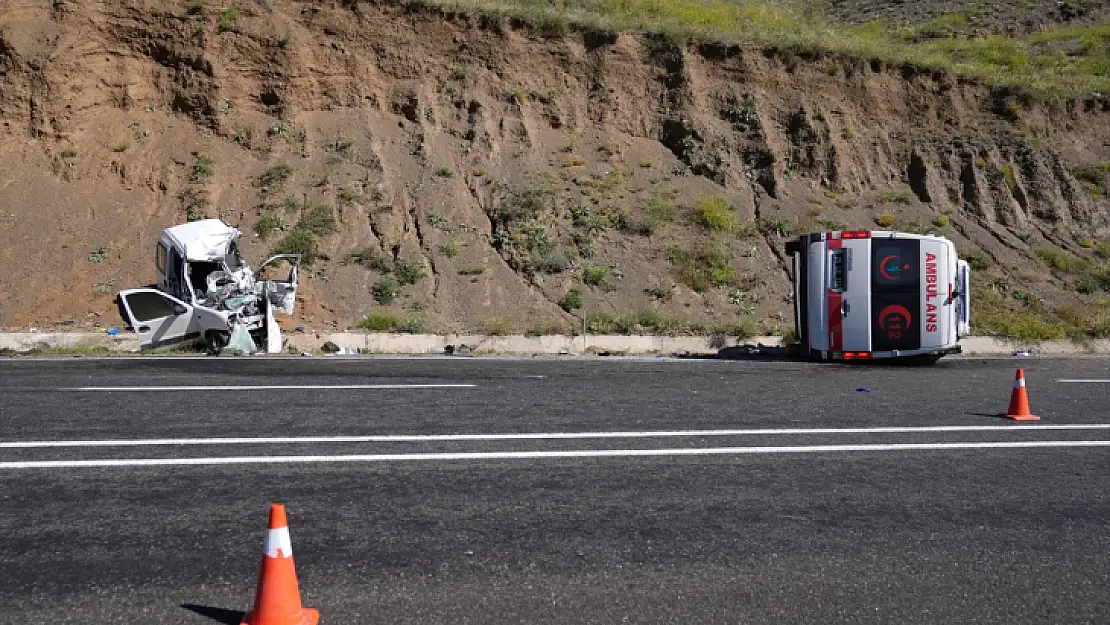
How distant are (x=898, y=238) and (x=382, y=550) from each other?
12912 millimetres

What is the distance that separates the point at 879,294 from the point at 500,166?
48.2 ft

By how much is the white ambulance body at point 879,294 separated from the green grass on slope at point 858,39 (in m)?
18.1

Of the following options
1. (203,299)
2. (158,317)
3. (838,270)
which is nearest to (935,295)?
(838,270)

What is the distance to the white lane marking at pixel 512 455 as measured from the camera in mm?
6129

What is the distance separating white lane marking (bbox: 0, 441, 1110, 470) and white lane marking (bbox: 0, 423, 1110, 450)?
0.61m

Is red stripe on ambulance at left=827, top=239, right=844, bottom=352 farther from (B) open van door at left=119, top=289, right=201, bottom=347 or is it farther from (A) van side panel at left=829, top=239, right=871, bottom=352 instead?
(B) open van door at left=119, top=289, right=201, bottom=347

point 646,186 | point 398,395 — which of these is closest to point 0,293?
point 398,395

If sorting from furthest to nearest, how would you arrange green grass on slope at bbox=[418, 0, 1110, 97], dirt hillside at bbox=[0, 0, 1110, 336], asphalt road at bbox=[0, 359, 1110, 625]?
green grass on slope at bbox=[418, 0, 1110, 97]
dirt hillside at bbox=[0, 0, 1110, 336]
asphalt road at bbox=[0, 359, 1110, 625]

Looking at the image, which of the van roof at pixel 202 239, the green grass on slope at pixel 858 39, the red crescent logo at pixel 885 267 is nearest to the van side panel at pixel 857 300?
the red crescent logo at pixel 885 267

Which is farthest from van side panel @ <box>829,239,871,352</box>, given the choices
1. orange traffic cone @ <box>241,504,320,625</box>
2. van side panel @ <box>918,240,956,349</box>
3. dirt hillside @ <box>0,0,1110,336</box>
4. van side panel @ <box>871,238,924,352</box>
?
orange traffic cone @ <box>241,504,320,625</box>

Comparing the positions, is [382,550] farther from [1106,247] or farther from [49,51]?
[1106,247]

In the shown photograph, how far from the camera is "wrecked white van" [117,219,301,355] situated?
16406mm

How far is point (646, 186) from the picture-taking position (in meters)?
27.4

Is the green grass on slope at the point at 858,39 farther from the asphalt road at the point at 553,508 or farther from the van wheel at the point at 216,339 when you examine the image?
the asphalt road at the point at 553,508
